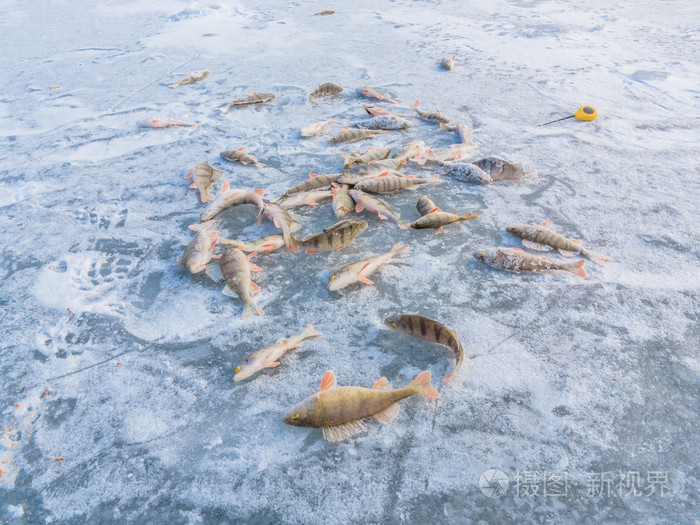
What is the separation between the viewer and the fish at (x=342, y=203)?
399cm

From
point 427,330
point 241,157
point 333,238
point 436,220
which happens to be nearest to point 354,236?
point 333,238

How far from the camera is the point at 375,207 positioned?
3996mm

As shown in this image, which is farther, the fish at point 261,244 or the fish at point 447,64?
the fish at point 447,64

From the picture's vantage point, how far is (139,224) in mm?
4113

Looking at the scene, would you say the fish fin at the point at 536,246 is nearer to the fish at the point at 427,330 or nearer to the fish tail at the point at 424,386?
the fish at the point at 427,330

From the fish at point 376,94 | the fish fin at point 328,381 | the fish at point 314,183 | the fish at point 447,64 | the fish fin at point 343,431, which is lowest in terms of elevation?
the fish fin at point 343,431

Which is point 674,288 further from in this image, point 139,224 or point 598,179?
point 139,224

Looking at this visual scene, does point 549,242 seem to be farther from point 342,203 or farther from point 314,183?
point 314,183

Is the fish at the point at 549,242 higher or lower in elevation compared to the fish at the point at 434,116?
lower

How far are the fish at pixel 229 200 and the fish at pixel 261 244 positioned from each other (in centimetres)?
51

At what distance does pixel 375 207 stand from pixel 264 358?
6.49 ft

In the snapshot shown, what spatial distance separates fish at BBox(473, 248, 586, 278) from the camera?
3334 millimetres

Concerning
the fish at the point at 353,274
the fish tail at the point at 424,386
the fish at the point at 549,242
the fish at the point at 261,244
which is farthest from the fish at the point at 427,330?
the fish at the point at 549,242

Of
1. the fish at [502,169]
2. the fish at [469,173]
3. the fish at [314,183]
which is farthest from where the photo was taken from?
the fish at [502,169]
